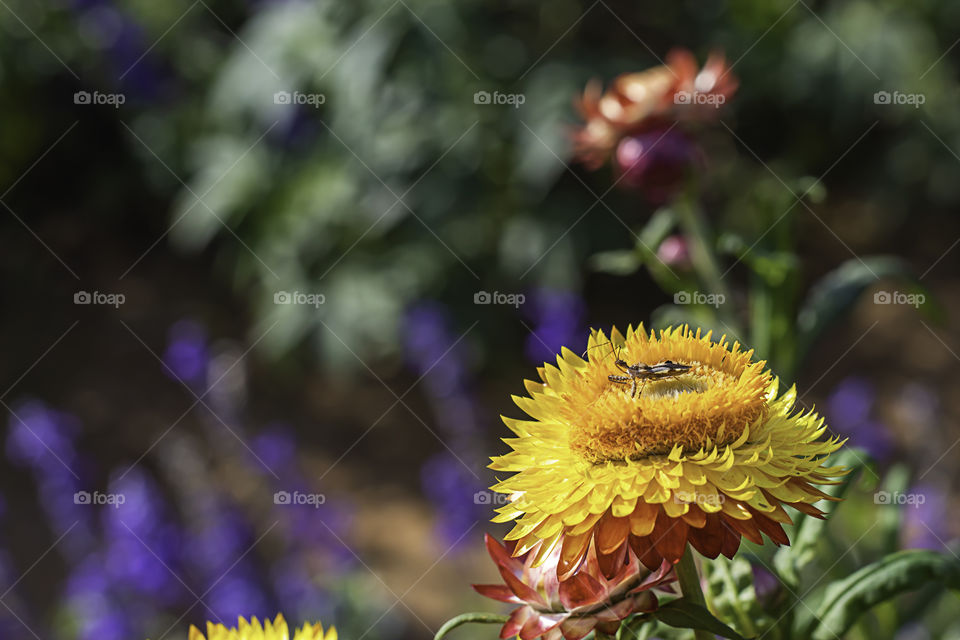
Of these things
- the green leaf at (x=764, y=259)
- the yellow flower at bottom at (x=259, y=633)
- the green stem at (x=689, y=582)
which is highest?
the green leaf at (x=764, y=259)

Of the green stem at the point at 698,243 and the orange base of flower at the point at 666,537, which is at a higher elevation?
the green stem at the point at 698,243

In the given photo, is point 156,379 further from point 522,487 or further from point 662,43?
point 522,487

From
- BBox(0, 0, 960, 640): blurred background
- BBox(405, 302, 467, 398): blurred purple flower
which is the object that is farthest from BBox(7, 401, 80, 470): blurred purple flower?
BBox(405, 302, 467, 398): blurred purple flower

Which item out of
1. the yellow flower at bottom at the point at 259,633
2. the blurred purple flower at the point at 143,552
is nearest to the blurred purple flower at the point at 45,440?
the blurred purple flower at the point at 143,552

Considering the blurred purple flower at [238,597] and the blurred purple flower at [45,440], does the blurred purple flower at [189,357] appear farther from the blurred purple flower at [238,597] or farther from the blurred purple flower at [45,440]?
the blurred purple flower at [238,597]

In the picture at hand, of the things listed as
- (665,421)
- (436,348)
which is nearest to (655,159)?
(665,421)

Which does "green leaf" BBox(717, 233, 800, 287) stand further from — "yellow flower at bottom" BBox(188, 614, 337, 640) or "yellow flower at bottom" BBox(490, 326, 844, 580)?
"yellow flower at bottom" BBox(188, 614, 337, 640)

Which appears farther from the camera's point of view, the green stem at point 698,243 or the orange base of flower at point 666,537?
the green stem at point 698,243
